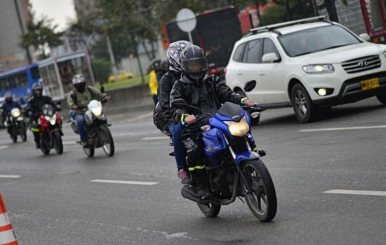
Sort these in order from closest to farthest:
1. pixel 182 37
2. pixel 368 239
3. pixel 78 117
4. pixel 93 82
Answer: pixel 368 239 < pixel 78 117 < pixel 182 37 < pixel 93 82

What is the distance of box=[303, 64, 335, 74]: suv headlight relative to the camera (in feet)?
51.8

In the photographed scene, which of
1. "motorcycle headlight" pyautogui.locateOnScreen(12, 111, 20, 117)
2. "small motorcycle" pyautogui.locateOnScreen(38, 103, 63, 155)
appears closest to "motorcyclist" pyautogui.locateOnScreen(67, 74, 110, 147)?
"small motorcycle" pyautogui.locateOnScreen(38, 103, 63, 155)

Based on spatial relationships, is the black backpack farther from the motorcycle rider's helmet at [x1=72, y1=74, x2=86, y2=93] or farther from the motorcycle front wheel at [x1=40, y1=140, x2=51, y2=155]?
the motorcycle front wheel at [x1=40, y1=140, x2=51, y2=155]

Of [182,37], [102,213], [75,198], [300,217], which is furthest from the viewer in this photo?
[182,37]

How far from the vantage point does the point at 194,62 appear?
8.30 metres

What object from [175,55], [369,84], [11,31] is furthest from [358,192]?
[11,31]

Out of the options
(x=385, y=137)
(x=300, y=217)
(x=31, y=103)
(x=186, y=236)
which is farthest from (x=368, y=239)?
(x=31, y=103)

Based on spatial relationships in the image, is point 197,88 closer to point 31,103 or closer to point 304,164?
point 304,164

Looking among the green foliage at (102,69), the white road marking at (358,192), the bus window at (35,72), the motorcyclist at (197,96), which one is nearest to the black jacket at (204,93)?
the motorcyclist at (197,96)

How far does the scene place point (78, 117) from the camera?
18.8 m

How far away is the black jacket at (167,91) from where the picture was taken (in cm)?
871

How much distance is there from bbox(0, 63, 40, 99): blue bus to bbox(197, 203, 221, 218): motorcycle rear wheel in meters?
47.8

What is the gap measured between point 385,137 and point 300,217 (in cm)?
480

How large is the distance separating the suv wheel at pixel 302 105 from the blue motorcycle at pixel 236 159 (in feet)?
26.2
